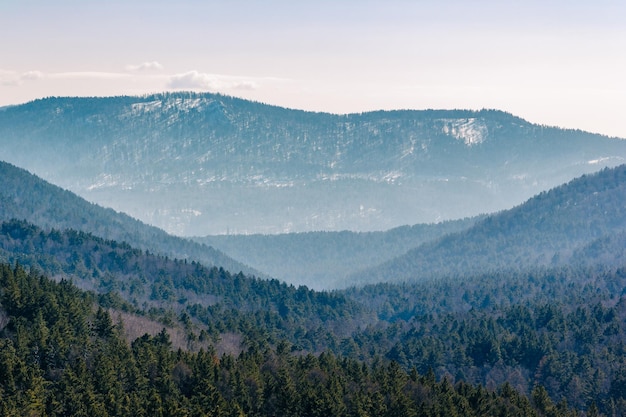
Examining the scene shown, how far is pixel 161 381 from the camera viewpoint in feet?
430

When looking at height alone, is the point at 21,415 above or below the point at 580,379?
above

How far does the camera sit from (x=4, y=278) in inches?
6245

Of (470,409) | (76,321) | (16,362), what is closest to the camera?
(16,362)

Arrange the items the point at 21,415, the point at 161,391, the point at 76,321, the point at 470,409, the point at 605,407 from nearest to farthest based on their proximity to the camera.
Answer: the point at 21,415 → the point at 161,391 → the point at 470,409 → the point at 76,321 → the point at 605,407

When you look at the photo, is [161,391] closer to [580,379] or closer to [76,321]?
[76,321]

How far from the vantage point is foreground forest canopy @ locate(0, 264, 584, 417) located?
116562 mm

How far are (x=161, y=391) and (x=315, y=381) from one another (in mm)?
22534

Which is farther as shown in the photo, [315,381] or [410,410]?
[315,381]

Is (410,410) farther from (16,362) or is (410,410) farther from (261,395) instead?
(16,362)

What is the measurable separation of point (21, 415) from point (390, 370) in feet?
200

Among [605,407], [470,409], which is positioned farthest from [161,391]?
[605,407]

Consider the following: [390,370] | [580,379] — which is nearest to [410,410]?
[390,370]

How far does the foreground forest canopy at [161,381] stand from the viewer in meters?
117

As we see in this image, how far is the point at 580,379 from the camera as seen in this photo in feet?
642
